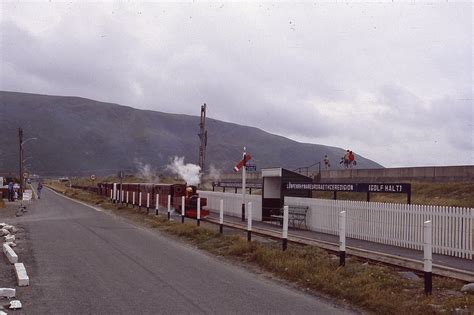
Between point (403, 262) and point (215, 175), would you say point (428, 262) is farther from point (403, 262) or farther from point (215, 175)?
point (215, 175)

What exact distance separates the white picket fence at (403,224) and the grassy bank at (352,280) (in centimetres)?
378

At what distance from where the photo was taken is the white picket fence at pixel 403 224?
15.5 m

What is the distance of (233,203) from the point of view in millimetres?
33062

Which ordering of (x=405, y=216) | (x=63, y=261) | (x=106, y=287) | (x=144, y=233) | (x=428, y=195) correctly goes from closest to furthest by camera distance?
(x=106, y=287) → (x=63, y=261) → (x=405, y=216) → (x=144, y=233) → (x=428, y=195)

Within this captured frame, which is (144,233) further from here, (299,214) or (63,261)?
(63,261)

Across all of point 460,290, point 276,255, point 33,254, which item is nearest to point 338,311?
point 460,290

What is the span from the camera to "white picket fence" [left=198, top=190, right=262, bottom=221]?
29.2 m

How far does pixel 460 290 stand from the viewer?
10.0 m

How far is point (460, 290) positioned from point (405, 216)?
7.57m

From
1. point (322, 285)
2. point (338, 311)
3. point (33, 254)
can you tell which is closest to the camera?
point (338, 311)

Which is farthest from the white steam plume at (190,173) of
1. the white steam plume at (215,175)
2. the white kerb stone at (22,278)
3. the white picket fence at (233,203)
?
the white kerb stone at (22,278)

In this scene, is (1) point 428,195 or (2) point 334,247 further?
(1) point 428,195

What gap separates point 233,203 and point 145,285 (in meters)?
23.0

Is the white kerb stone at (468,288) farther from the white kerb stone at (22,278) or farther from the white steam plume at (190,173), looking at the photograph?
the white steam plume at (190,173)
